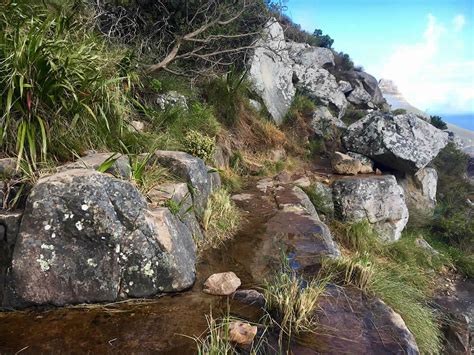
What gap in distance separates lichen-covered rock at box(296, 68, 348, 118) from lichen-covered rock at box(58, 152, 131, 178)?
938 cm

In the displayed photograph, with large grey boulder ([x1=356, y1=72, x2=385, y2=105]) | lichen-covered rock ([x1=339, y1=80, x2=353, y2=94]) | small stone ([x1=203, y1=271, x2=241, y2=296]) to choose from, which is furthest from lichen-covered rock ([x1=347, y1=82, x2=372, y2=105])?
small stone ([x1=203, y1=271, x2=241, y2=296])

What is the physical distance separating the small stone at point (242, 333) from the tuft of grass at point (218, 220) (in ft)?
5.81

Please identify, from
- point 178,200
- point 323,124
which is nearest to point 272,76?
point 323,124

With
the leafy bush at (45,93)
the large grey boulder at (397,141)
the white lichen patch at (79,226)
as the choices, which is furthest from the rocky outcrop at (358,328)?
the large grey boulder at (397,141)

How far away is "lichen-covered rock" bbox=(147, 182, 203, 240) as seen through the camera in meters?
3.56

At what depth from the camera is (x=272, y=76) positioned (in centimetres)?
1026

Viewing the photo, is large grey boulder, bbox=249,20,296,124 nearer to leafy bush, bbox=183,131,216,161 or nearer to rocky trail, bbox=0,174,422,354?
leafy bush, bbox=183,131,216,161

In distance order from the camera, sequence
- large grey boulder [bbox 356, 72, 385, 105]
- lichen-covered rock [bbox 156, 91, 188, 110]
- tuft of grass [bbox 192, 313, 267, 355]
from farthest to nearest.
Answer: large grey boulder [bbox 356, 72, 385, 105] → lichen-covered rock [bbox 156, 91, 188, 110] → tuft of grass [bbox 192, 313, 267, 355]

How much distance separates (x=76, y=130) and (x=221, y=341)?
2.92 m

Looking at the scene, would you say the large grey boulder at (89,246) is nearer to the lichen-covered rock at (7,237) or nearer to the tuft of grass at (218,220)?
the lichen-covered rock at (7,237)

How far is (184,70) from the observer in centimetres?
796

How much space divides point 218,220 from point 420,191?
24.2 ft

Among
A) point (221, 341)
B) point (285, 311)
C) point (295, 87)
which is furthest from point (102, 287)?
point (295, 87)

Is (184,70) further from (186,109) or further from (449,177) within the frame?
(449,177)
